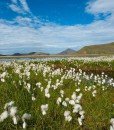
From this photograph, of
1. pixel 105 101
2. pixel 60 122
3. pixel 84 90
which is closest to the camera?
pixel 60 122

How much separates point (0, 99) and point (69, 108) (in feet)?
6.96

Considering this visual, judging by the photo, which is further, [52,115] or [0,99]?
[0,99]

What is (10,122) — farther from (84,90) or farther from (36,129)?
(84,90)

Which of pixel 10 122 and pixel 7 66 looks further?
pixel 7 66

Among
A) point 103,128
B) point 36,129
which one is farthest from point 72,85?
point 36,129

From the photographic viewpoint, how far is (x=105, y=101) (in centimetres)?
1045

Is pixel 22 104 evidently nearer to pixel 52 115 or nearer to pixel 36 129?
pixel 52 115

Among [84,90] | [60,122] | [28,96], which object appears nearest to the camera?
[60,122]

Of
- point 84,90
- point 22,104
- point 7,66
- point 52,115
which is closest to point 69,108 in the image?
point 52,115

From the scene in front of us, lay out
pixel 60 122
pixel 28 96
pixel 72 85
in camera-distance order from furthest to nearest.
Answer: pixel 72 85 < pixel 28 96 < pixel 60 122

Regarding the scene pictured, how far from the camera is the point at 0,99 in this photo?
952cm

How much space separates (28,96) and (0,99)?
0.76m

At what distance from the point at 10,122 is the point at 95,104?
142 inches

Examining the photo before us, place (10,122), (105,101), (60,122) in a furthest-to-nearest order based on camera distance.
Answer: (105,101) → (60,122) → (10,122)
